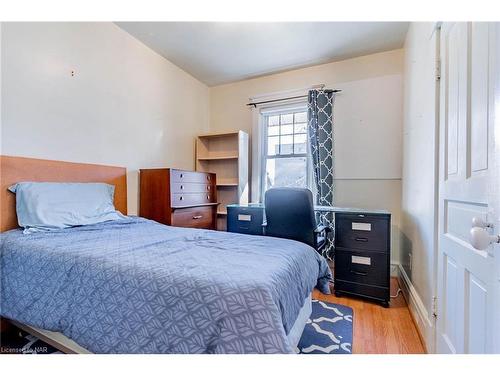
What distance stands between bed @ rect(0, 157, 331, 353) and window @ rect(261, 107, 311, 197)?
1873mm

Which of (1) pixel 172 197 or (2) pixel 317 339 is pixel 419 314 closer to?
(2) pixel 317 339

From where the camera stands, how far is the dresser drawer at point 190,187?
2.50 metres

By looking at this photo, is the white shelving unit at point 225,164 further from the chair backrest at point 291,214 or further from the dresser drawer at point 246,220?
the chair backrest at point 291,214

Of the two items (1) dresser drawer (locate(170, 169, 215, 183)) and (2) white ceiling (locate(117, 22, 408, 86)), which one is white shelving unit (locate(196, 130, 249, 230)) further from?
(2) white ceiling (locate(117, 22, 408, 86))

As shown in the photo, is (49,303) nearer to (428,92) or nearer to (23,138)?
(23,138)

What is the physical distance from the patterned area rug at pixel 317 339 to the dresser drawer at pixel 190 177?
1557 millimetres

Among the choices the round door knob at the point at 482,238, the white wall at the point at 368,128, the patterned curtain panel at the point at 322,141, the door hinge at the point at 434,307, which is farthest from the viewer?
the patterned curtain panel at the point at 322,141

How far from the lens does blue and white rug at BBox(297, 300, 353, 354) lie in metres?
1.48

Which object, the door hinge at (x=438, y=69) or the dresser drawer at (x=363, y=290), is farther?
the dresser drawer at (x=363, y=290)

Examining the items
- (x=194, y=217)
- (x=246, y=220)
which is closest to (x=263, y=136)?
(x=246, y=220)

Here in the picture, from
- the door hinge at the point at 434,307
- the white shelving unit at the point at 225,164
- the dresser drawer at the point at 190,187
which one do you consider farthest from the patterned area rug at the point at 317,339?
the white shelving unit at the point at 225,164

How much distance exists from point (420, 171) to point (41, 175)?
2.89 meters

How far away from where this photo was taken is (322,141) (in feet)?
9.62
